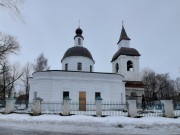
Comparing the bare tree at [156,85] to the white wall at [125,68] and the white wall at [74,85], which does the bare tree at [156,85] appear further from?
the white wall at [74,85]

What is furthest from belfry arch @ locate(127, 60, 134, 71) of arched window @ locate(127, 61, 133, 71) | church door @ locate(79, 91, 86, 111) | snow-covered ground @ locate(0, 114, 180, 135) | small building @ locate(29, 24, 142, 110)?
snow-covered ground @ locate(0, 114, 180, 135)

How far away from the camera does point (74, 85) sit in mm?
21188

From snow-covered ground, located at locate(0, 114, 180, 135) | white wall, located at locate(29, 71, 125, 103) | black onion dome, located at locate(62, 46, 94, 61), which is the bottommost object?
snow-covered ground, located at locate(0, 114, 180, 135)

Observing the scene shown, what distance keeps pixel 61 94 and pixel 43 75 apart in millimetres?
3020

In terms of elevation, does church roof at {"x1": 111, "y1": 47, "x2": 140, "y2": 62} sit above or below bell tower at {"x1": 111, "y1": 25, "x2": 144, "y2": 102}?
above

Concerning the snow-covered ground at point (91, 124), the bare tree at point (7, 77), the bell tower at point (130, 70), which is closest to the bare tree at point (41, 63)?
the bare tree at point (7, 77)

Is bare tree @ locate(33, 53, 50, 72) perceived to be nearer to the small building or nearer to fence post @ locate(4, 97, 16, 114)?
the small building

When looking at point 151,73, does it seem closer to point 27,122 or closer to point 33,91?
point 33,91

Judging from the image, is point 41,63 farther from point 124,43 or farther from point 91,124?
point 91,124

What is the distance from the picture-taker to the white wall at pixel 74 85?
67.2ft

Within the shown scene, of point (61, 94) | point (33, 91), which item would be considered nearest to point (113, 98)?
point (61, 94)

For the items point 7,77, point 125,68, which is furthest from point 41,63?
point 125,68

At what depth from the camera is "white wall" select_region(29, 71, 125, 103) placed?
2048 centimetres

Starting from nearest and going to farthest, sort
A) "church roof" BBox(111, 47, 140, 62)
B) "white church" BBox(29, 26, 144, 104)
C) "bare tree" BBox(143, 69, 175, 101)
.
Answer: "white church" BBox(29, 26, 144, 104) → "church roof" BBox(111, 47, 140, 62) → "bare tree" BBox(143, 69, 175, 101)
